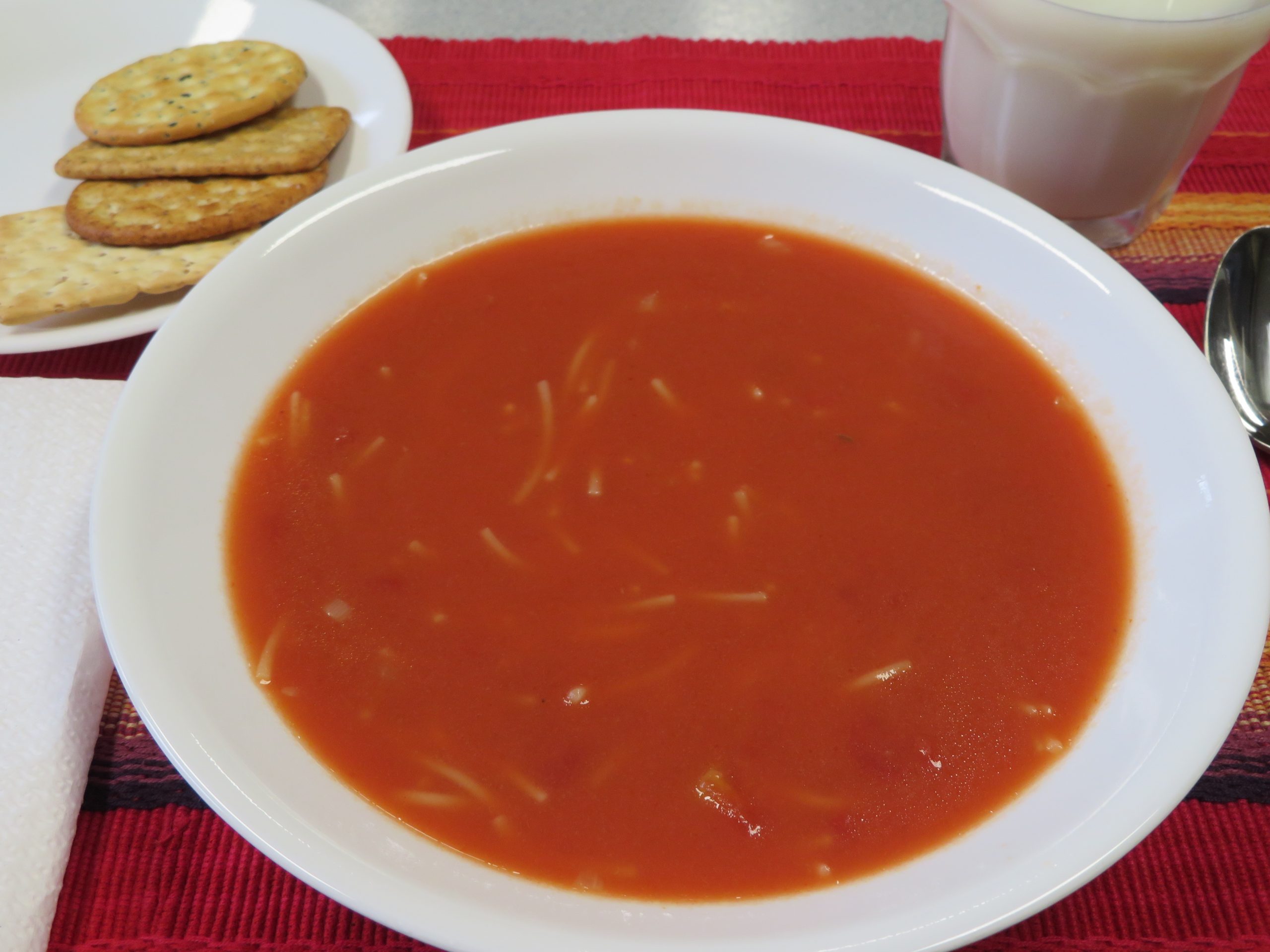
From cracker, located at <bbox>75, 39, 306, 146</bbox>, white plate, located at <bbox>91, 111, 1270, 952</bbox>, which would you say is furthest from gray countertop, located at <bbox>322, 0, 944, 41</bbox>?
white plate, located at <bbox>91, 111, 1270, 952</bbox>

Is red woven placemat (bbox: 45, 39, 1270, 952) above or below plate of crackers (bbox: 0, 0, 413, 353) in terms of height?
below

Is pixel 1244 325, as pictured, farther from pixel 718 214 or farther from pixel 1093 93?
pixel 718 214

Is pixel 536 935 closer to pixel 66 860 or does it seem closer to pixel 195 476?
pixel 66 860

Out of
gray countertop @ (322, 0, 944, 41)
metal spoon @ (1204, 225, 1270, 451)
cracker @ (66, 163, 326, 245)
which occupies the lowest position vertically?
metal spoon @ (1204, 225, 1270, 451)

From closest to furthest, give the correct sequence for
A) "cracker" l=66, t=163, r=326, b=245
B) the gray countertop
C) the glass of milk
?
the glass of milk, "cracker" l=66, t=163, r=326, b=245, the gray countertop

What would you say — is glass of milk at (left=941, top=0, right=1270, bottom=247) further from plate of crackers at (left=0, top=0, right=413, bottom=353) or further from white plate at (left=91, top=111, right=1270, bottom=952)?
plate of crackers at (left=0, top=0, right=413, bottom=353)

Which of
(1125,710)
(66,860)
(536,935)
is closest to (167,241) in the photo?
(66,860)

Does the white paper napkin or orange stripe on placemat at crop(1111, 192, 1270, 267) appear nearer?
the white paper napkin
